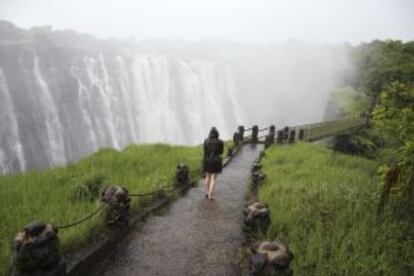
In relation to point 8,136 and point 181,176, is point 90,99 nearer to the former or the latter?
point 8,136

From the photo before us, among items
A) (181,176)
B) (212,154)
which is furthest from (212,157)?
(181,176)

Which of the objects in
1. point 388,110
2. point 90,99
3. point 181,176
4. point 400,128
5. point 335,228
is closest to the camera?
point 400,128

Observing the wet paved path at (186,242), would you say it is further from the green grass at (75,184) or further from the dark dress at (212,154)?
the dark dress at (212,154)

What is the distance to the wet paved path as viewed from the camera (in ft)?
18.3

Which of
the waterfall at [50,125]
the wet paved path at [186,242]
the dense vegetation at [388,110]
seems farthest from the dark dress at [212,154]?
the waterfall at [50,125]

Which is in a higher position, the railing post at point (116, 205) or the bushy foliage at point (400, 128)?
the bushy foliage at point (400, 128)

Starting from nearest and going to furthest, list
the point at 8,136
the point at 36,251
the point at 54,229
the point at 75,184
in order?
1. the point at 36,251
2. the point at 54,229
3. the point at 75,184
4. the point at 8,136

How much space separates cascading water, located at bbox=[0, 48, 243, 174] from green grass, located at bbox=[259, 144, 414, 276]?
78.0 ft

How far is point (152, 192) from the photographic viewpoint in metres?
8.30

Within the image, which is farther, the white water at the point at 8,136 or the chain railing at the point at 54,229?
the white water at the point at 8,136

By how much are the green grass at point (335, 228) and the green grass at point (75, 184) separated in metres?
3.13

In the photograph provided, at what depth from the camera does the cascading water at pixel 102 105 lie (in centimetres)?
2959

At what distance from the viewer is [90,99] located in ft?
117

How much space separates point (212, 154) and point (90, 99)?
2927 centimetres
